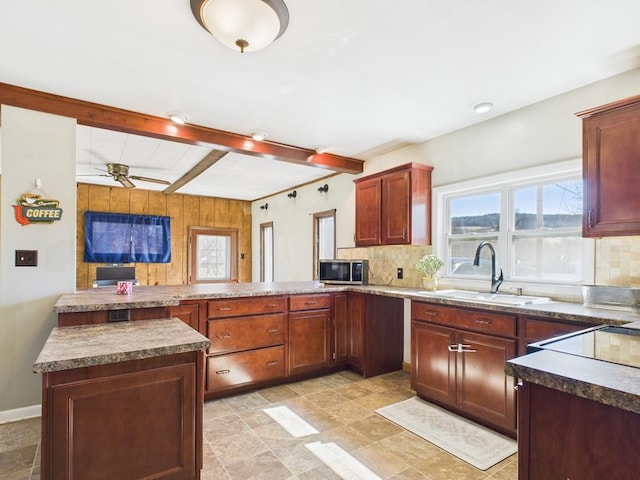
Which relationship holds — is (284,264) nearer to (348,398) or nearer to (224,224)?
(224,224)

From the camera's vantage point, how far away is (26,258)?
269cm

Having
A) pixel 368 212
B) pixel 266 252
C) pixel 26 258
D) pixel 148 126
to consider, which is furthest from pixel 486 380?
pixel 266 252

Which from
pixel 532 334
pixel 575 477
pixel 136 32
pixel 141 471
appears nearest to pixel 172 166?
pixel 136 32

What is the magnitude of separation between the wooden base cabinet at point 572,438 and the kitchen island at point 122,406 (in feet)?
4.18

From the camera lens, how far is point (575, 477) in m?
0.94

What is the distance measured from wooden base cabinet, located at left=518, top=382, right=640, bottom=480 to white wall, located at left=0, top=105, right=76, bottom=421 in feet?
10.4

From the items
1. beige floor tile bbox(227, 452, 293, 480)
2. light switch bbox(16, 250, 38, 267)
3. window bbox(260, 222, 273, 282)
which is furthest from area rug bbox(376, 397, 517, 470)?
window bbox(260, 222, 273, 282)

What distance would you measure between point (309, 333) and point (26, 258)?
2409 mm

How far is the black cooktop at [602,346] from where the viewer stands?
1134 millimetres

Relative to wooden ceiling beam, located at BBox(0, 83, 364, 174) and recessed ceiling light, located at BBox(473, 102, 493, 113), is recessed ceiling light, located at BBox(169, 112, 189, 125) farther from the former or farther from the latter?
recessed ceiling light, located at BBox(473, 102, 493, 113)

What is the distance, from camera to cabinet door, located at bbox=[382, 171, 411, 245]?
3.51 meters

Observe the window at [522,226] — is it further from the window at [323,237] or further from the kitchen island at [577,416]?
the window at [323,237]

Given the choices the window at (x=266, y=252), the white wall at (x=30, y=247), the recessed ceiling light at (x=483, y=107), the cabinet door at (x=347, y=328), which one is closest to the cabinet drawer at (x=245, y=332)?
the cabinet door at (x=347, y=328)

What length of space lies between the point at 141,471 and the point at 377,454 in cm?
136
